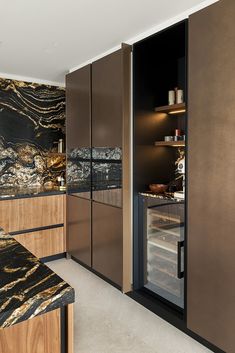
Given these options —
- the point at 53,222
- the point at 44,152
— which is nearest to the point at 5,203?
the point at 53,222

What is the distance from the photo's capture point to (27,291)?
0.96 meters

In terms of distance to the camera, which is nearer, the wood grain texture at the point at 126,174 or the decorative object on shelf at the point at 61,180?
the wood grain texture at the point at 126,174

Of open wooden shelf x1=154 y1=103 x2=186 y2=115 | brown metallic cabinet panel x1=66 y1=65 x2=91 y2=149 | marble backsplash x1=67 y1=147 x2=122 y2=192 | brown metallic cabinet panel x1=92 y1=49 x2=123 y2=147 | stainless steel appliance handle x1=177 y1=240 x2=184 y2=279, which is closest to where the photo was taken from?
stainless steel appliance handle x1=177 y1=240 x2=184 y2=279

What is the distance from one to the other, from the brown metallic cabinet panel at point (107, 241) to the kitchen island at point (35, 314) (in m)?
1.87

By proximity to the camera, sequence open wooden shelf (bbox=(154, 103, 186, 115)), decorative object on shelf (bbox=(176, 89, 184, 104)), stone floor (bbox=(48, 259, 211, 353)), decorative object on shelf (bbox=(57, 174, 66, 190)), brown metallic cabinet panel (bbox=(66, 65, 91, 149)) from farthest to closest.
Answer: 1. decorative object on shelf (bbox=(57, 174, 66, 190))
2. brown metallic cabinet panel (bbox=(66, 65, 91, 149))
3. decorative object on shelf (bbox=(176, 89, 184, 104))
4. open wooden shelf (bbox=(154, 103, 186, 115))
5. stone floor (bbox=(48, 259, 211, 353))

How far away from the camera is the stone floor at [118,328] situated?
2.11 meters

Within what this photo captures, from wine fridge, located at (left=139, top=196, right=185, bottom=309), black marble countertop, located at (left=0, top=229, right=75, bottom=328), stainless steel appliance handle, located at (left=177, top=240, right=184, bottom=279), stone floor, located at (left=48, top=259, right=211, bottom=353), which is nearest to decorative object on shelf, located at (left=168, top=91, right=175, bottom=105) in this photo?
wine fridge, located at (left=139, top=196, right=185, bottom=309)

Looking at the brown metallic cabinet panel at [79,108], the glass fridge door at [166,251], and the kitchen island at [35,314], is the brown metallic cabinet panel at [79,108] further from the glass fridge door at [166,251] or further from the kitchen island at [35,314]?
the kitchen island at [35,314]

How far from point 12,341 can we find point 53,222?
2.95 m

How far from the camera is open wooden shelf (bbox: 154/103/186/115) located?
2582 mm

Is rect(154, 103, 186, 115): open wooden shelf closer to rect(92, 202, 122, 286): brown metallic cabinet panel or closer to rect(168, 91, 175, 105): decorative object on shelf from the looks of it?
rect(168, 91, 175, 105): decorative object on shelf

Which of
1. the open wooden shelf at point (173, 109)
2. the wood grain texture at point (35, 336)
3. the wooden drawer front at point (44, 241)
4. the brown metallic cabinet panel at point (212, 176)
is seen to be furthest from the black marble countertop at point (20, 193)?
the wood grain texture at point (35, 336)

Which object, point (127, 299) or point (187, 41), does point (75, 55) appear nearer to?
point (187, 41)

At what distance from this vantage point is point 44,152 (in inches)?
174
